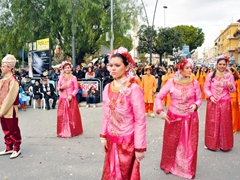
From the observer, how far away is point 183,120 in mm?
4125

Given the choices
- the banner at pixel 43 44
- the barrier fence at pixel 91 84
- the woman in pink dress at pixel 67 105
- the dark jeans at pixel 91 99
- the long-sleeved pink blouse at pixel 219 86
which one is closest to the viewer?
the long-sleeved pink blouse at pixel 219 86

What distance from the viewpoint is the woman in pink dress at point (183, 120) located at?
160 inches

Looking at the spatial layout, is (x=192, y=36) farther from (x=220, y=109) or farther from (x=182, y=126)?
(x=182, y=126)

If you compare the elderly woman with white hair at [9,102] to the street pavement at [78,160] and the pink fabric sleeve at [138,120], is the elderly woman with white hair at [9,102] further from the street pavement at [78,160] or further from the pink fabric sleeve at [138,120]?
the pink fabric sleeve at [138,120]

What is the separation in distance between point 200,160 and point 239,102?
256 cm

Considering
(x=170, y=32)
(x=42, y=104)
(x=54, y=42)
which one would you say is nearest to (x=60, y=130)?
(x=42, y=104)

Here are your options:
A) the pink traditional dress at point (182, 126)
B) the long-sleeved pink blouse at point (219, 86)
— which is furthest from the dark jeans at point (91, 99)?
the pink traditional dress at point (182, 126)

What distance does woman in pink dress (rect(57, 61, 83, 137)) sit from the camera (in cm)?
654

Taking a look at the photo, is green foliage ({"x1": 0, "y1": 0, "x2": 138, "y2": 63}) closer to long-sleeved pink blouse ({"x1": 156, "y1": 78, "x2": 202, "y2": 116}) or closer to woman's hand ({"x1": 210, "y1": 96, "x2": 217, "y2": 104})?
woman's hand ({"x1": 210, "y1": 96, "x2": 217, "y2": 104})

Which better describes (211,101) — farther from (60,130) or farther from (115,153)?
(60,130)

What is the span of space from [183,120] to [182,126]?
0.31 ft

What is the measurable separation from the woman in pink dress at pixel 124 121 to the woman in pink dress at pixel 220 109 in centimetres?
301

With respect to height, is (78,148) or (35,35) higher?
(35,35)

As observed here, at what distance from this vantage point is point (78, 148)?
18.5ft
